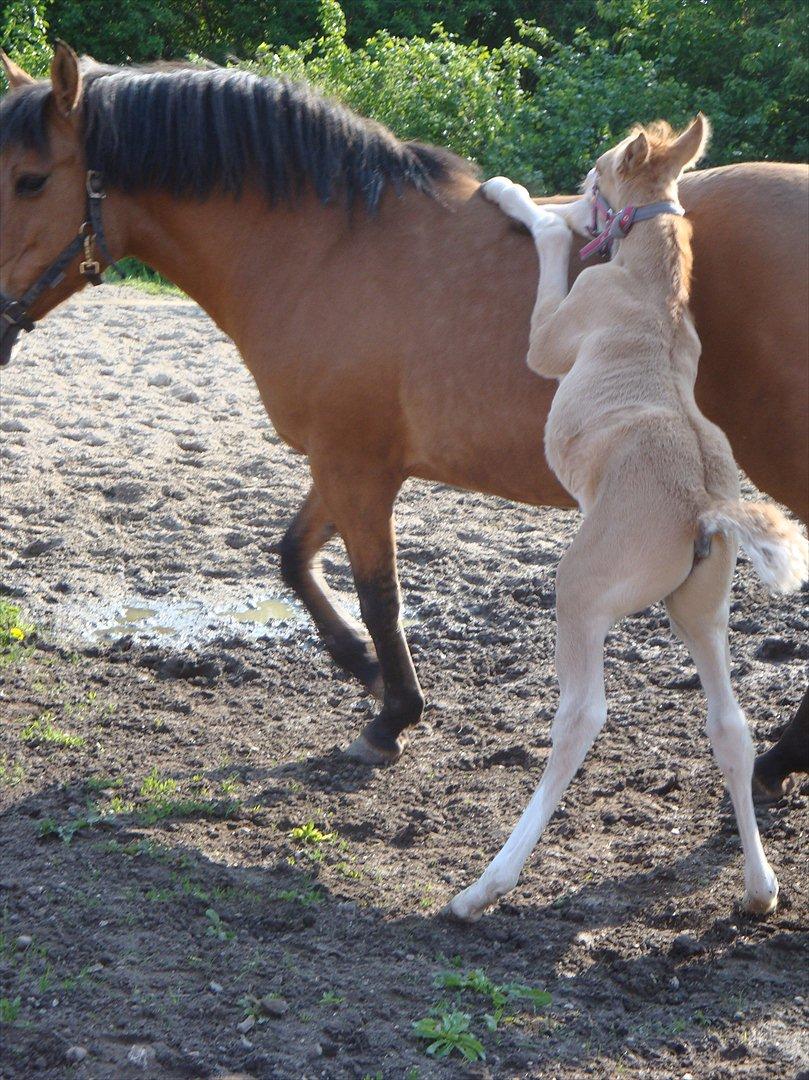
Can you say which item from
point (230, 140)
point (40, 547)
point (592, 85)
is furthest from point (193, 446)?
point (592, 85)

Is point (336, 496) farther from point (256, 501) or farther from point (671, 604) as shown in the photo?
point (256, 501)

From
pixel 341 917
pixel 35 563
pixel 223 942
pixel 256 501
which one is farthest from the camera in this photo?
pixel 256 501

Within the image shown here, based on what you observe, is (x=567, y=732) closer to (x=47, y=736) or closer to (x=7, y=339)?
(x=47, y=736)

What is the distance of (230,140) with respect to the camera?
4.24m

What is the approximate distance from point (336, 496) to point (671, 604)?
4.62 ft

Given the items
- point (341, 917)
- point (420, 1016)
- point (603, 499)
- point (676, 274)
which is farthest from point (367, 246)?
point (420, 1016)

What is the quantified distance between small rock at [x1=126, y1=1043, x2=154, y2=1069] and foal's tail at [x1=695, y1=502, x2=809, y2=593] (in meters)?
1.70

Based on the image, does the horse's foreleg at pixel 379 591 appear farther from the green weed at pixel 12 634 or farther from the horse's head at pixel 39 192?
the green weed at pixel 12 634

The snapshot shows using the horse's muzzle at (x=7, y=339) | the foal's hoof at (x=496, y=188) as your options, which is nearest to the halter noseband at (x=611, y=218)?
the foal's hoof at (x=496, y=188)

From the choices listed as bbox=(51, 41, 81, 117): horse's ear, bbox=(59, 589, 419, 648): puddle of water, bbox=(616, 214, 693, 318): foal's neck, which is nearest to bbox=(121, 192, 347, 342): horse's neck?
bbox=(51, 41, 81, 117): horse's ear

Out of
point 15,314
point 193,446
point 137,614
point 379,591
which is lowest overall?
point 193,446

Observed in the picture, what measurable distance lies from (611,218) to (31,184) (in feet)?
6.64

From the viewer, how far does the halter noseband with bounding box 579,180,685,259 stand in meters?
3.50

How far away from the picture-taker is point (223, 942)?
306cm
